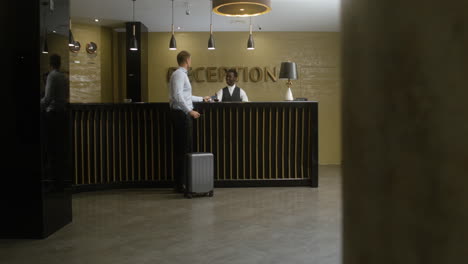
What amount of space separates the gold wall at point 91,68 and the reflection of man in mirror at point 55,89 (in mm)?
5405

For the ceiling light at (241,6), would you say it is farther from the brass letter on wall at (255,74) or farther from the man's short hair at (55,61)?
the brass letter on wall at (255,74)

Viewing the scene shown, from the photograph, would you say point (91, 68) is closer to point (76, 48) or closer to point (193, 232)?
point (76, 48)

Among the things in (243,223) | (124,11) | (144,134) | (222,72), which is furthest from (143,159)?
(222,72)

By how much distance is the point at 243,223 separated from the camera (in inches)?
152

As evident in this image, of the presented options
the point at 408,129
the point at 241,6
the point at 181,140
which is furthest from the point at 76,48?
the point at 408,129

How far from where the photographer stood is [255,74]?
9.56 metres

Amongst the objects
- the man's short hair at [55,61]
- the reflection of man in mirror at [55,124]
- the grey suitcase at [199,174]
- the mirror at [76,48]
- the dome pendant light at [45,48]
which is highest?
the mirror at [76,48]

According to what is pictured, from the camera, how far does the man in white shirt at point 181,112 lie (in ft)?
17.6

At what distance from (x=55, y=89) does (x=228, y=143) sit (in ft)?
9.11

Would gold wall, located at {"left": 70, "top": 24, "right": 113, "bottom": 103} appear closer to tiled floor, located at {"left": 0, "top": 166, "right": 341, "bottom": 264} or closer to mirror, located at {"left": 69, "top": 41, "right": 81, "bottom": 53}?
mirror, located at {"left": 69, "top": 41, "right": 81, "bottom": 53}

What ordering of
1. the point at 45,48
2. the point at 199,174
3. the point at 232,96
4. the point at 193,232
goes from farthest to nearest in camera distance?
the point at 232,96 < the point at 199,174 < the point at 193,232 < the point at 45,48

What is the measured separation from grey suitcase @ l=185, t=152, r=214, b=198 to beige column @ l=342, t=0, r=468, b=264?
4.54 meters

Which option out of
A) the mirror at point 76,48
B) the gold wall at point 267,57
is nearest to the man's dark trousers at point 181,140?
the gold wall at point 267,57

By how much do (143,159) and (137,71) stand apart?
11.6 feet
